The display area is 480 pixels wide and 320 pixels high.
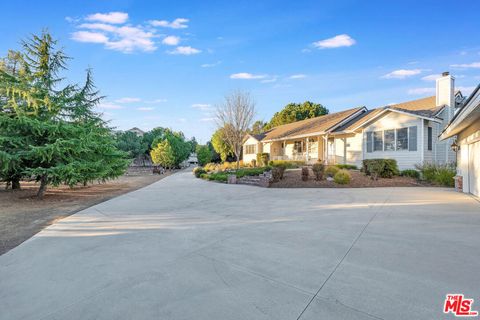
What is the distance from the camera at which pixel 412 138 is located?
48.8ft

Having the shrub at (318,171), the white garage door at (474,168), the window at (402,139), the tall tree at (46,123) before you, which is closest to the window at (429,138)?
the window at (402,139)

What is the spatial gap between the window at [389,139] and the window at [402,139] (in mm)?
313

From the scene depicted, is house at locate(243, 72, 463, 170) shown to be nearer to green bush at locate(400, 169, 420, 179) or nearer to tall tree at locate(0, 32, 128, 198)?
green bush at locate(400, 169, 420, 179)

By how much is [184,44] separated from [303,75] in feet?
33.2

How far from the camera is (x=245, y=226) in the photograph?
541 centimetres

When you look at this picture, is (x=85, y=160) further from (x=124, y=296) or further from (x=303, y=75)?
(x=303, y=75)

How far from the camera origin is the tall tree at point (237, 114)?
76.4ft

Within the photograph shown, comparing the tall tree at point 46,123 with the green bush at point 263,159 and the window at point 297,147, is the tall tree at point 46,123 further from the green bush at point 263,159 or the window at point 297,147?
the window at point 297,147

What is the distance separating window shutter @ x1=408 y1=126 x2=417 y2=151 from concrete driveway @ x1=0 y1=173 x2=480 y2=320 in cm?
1009

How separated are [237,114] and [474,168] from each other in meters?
17.6

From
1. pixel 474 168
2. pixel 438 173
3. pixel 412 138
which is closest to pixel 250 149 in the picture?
pixel 412 138

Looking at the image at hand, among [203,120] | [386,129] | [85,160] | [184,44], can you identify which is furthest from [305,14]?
[203,120]

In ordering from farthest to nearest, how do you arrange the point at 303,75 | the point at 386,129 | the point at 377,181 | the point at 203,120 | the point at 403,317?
1. the point at 203,120
2. the point at 303,75
3. the point at 386,129
4. the point at 377,181
5. the point at 403,317

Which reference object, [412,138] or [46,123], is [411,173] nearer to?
[412,138]
